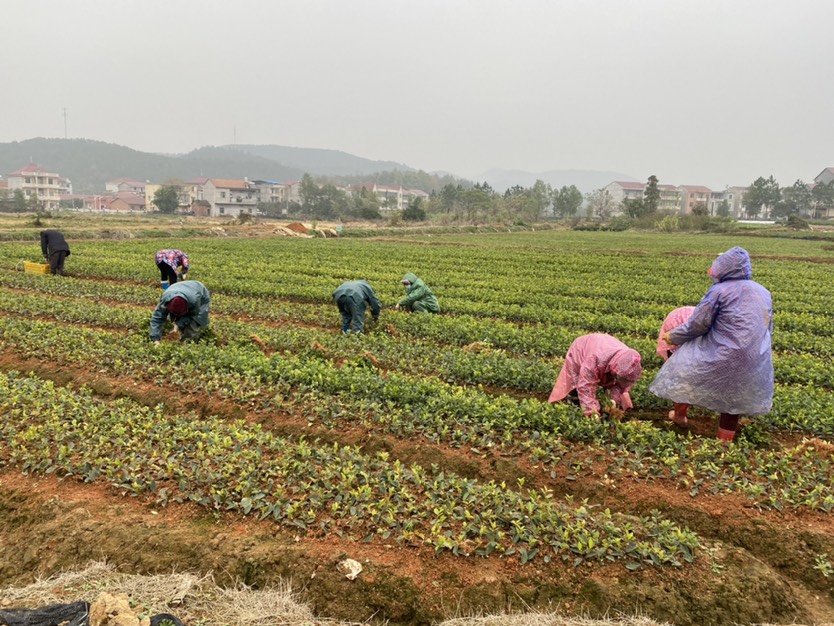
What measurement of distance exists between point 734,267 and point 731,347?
0.91 m

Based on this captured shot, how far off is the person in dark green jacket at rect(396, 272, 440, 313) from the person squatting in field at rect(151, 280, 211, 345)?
4.60 metres

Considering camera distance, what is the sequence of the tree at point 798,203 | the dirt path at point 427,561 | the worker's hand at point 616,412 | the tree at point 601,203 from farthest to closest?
the tree at point 601,203 < the tree at point 798,203 < the worker's hand at point 616,412 < the dirt path at point 427,561

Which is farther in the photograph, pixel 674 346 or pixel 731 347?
pixel 674 346

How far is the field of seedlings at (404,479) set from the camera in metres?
4.23

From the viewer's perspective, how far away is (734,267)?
604 centimetres

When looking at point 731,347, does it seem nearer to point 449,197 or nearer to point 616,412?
point 616,412

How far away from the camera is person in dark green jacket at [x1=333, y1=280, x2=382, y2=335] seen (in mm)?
10539

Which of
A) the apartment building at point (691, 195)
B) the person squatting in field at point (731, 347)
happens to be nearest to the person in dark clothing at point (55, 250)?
the person squatting in field at point (731, 347)

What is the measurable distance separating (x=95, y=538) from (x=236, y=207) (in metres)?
99.7

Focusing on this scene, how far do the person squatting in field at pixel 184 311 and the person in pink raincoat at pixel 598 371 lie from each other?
6.21 metres

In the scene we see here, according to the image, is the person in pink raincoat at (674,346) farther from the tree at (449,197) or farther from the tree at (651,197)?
the tree at (449,197)

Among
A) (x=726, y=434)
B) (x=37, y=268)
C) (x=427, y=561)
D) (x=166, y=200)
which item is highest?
(x=166, y=200)

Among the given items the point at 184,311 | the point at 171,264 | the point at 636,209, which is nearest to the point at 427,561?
the point at 184,311

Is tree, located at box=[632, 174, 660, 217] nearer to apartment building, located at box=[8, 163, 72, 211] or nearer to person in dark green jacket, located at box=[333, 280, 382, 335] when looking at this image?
person in dark green jacket, located at box=[333, 280, 382, 335]
